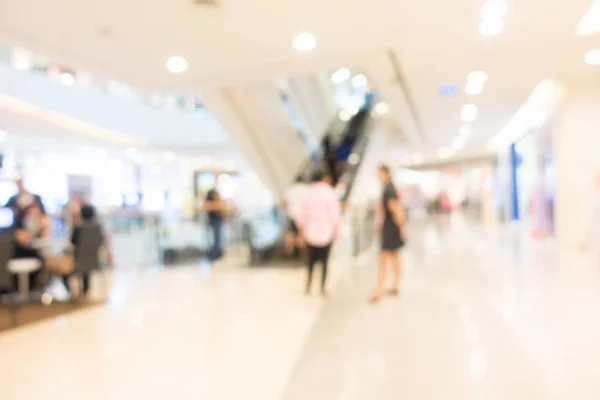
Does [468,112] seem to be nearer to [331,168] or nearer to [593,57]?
[331,168]

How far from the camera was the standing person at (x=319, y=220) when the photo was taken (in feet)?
20.6

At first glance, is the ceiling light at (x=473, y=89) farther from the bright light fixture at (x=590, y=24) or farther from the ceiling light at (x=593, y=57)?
the bright light fixture at (x=590, y=24)

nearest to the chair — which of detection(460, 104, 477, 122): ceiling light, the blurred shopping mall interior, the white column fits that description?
the blurred shopping mall interior

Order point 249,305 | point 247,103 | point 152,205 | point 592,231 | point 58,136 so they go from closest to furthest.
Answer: point 249,305
point 592,231
point 247,103
point 58,136
point 152,205

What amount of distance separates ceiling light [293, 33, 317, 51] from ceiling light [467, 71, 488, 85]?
10.7ft

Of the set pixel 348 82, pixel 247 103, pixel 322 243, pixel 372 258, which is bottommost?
pixel 372 258

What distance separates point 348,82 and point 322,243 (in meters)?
12.8

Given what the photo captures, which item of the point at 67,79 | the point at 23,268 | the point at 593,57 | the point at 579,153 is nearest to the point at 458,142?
the point at 579,153

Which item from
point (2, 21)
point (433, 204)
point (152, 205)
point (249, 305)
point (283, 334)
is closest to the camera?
point (283, 334)

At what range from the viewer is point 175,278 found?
27.1 ft

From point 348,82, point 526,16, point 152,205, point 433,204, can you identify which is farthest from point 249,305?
point 433,204

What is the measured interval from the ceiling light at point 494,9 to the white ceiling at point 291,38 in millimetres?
85

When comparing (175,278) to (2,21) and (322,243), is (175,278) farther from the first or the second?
(2,21)

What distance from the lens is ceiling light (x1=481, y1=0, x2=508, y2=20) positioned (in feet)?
16.8
